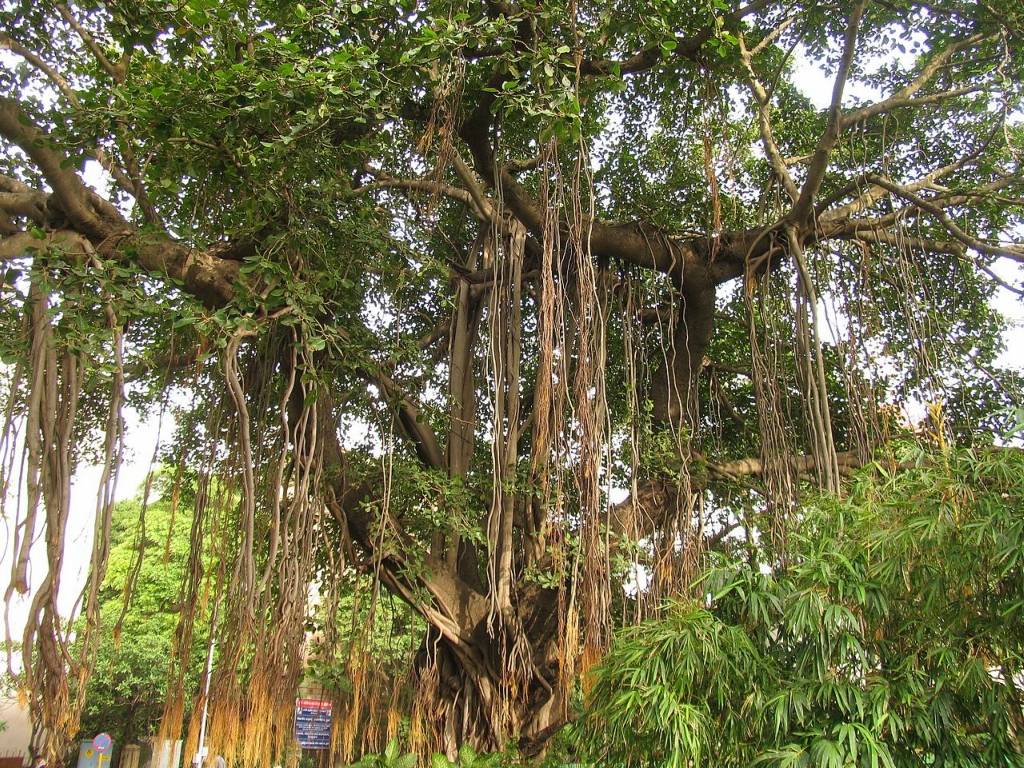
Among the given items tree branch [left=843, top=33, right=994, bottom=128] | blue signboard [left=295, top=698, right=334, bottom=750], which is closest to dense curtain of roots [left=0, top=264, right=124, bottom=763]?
blue signboard [left=295, top=698, right=334, bottom=750]

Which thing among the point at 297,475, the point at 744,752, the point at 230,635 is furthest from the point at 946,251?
the point at 230,635

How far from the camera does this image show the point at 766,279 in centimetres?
386

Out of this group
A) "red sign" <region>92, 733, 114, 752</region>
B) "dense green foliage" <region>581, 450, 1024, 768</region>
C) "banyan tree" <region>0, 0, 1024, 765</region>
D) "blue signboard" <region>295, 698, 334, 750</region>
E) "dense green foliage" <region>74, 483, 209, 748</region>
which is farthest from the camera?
"dense green foliage" <region>74, 483, 209, 748</region>

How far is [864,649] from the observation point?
6.49 feet

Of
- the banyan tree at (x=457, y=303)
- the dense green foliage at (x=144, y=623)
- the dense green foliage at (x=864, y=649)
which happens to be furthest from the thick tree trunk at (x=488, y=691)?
the dense green foliage at (x=144, y=623)

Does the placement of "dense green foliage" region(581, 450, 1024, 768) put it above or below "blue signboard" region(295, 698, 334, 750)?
above

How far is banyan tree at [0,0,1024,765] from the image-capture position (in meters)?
2.65

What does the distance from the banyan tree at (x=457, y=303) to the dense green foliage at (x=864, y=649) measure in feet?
1.07

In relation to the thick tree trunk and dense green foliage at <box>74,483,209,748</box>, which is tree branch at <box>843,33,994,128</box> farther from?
dense green foliage at <box>74,483,209,748</box>

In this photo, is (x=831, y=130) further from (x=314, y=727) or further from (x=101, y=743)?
(x=101, y=743)

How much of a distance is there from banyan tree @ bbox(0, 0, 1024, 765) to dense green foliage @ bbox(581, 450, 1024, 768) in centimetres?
33

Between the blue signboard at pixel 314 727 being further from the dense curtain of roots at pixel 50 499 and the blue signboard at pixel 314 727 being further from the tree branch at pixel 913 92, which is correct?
the tree branch at pixel 913 92

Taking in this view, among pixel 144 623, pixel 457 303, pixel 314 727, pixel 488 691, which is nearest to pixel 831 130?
pixel 457 303

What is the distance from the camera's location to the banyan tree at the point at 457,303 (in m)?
2.65
